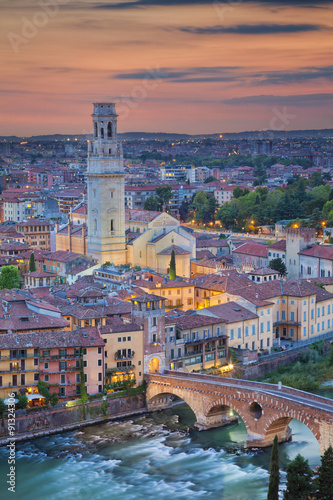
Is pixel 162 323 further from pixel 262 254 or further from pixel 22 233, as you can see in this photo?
pixel 22 233

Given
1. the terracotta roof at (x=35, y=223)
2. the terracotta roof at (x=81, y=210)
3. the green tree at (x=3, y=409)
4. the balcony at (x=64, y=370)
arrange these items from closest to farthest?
the green tree at (x=3, y=409) < the balcony at (x=64, y=370) < the terracotta roof at (x=81, y=210) < the terracotta roof at (x=35, y=223)


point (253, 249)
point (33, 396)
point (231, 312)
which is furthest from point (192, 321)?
point (253, 249)

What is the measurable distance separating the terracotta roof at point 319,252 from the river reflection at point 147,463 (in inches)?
642

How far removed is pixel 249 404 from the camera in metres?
24.2

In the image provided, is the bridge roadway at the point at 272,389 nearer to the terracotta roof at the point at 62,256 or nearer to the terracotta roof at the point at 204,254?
the terracotta roof at the point at 62,256

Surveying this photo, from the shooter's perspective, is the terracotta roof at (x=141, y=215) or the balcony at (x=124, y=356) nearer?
the balcony at (x=124, y=356)

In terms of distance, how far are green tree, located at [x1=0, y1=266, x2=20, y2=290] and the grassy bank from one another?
14.6 metres

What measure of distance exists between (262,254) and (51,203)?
28.8 meters

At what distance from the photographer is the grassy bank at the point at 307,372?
29.4 m

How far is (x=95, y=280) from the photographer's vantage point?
3819cm

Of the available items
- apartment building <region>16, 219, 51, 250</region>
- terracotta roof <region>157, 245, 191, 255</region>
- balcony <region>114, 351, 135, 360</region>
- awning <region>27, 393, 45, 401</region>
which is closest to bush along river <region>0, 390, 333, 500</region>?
awning <region>27, 393, 45, 401</region>

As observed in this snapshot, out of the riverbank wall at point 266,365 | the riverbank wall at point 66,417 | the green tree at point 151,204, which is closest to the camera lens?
the riverbank wall at point 66,417

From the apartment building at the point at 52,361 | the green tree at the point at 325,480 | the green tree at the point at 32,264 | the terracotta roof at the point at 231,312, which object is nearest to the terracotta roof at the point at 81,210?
the green tree at the point at 32,264

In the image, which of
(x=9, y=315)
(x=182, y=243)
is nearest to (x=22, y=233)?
(x=182, y=243)
